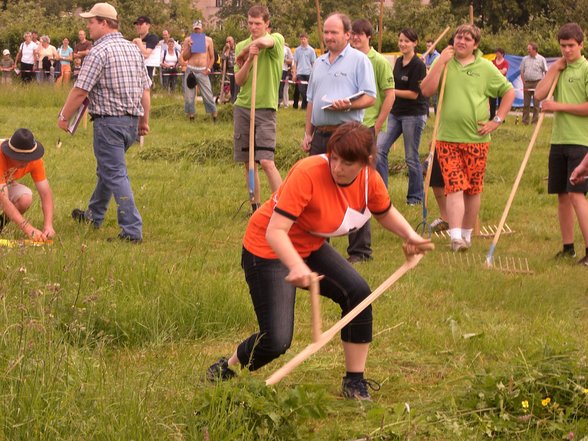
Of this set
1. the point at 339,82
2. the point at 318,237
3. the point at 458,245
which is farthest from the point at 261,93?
the point at 318,237

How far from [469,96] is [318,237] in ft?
15.1

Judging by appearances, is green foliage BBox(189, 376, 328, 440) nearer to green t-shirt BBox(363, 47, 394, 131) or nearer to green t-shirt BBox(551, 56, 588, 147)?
green t-shirt BBox(551, 56, 588, 147)

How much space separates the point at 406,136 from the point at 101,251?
4.47 m

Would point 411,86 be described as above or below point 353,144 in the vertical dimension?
below

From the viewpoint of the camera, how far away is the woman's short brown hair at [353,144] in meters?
4.84

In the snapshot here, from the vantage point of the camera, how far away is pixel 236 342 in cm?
653

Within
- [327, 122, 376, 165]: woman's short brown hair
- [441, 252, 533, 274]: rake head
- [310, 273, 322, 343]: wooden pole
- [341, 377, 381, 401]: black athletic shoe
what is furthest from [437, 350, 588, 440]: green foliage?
[441, 252, 533, 274]: rake head

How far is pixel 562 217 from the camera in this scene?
31.2 feet

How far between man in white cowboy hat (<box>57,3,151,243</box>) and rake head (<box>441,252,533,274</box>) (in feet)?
8.76

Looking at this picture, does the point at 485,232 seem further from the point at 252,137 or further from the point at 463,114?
the point at 252,137

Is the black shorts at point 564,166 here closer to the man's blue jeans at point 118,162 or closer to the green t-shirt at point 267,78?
the green t-shirt at point 267,78

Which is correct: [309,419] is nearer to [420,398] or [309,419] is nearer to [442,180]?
[420,398]

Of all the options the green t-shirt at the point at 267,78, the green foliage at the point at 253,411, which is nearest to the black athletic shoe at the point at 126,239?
the green t-shirt at the point at 267,78

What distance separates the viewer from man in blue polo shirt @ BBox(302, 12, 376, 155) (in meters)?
8.81
